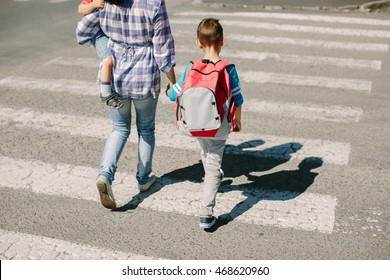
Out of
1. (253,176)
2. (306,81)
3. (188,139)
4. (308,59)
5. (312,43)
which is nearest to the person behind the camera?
(253,176)

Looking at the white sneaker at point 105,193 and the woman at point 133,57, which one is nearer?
the woman at point 133,57

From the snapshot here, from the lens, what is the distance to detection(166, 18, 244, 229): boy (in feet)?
15.0

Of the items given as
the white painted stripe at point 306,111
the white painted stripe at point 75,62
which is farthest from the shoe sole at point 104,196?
the white painted stripe at point 75,62

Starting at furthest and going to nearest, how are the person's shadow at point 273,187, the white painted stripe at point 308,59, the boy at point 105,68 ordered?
the white painted stripe at point 308,59 → the person's shadow at point 273,187 → the boy at point 105,68

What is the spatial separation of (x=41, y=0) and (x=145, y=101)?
11.0m

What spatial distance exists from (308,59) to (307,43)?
43.3 inches

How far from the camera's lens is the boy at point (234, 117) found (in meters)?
4.59

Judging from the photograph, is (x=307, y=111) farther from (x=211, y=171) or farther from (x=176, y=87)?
(x=176, y=87)

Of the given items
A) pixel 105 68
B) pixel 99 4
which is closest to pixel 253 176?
pixel 105 68

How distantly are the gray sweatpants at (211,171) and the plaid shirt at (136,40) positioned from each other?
65 centimetres

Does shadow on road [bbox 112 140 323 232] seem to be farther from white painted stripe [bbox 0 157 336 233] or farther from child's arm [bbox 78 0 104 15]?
child's arm [bbox 78 0 104 15]

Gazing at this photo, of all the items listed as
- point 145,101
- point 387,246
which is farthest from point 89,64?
point 387,246

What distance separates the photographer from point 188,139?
6.84m

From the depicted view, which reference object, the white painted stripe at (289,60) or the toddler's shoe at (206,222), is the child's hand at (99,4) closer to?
the toddler's shoe at (206,222)
